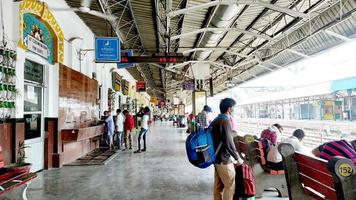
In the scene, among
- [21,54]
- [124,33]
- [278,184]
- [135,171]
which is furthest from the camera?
[124,33]

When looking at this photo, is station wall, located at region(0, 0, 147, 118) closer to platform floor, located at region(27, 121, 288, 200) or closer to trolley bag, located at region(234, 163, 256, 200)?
platform floor, located at region(27, 121, 288, 200)

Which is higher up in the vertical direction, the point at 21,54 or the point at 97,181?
the point at 21,54

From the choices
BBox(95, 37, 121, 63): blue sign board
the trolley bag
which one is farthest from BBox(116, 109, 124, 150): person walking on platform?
the trolley bag

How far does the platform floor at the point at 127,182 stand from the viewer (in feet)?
15.1

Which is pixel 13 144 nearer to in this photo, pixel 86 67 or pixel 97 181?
pixel 97 181

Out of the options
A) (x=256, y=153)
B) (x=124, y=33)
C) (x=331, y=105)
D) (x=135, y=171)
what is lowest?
(x=135, y=171)

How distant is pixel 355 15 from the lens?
709 centimetres

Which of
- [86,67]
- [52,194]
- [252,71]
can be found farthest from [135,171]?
[252,71]

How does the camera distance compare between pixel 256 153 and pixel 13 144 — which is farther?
pixel 13 144

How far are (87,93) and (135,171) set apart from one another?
14.2 ft

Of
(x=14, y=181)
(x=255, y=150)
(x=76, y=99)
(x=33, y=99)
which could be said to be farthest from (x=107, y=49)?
(x=255, y=150)

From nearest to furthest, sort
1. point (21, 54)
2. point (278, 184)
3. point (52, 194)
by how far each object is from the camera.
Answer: point (278, 184), point (52, 194), point (21, 54)

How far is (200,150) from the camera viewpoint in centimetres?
318

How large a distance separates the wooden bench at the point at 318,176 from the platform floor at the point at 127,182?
1517 mm
